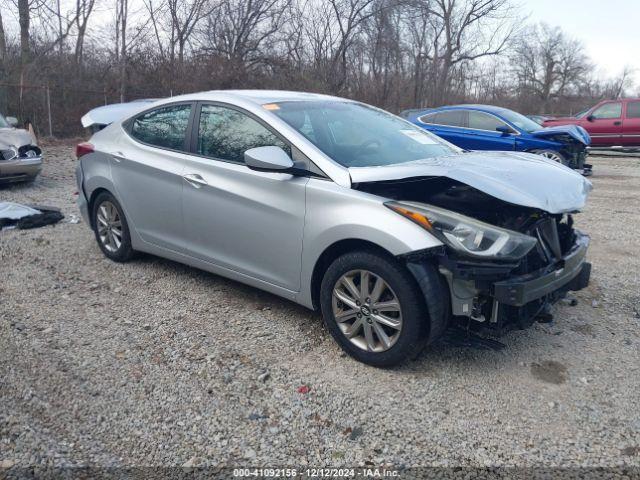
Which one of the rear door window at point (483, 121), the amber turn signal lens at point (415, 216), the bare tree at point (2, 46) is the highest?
the bare tree at point (2, 46)

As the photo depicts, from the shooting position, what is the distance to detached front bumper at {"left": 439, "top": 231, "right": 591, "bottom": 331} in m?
3.00

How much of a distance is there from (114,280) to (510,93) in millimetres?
52099

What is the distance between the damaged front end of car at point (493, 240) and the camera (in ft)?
9.88

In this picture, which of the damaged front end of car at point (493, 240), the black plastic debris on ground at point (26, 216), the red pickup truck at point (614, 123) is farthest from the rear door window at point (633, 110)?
the black plastic debris on ground at point (26, 216)

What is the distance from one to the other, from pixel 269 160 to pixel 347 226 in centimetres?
67

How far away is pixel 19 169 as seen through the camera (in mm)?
9234

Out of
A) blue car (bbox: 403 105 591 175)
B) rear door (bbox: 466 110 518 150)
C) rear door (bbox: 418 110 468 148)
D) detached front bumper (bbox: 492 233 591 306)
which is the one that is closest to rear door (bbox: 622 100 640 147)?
blue car (bbox: 403 105 591 175)

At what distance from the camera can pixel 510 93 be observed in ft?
168

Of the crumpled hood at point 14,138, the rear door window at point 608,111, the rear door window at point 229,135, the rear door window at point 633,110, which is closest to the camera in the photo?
the rear door window at point 229,135

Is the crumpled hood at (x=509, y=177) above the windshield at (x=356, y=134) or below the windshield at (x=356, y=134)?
below

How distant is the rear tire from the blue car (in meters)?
7.83

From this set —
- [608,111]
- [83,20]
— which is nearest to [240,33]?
[83,20]

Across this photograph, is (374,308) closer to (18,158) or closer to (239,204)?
(239,204)

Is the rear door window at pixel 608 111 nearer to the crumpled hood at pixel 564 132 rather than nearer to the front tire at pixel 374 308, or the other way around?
the crumpled hood at pixel 564 132
